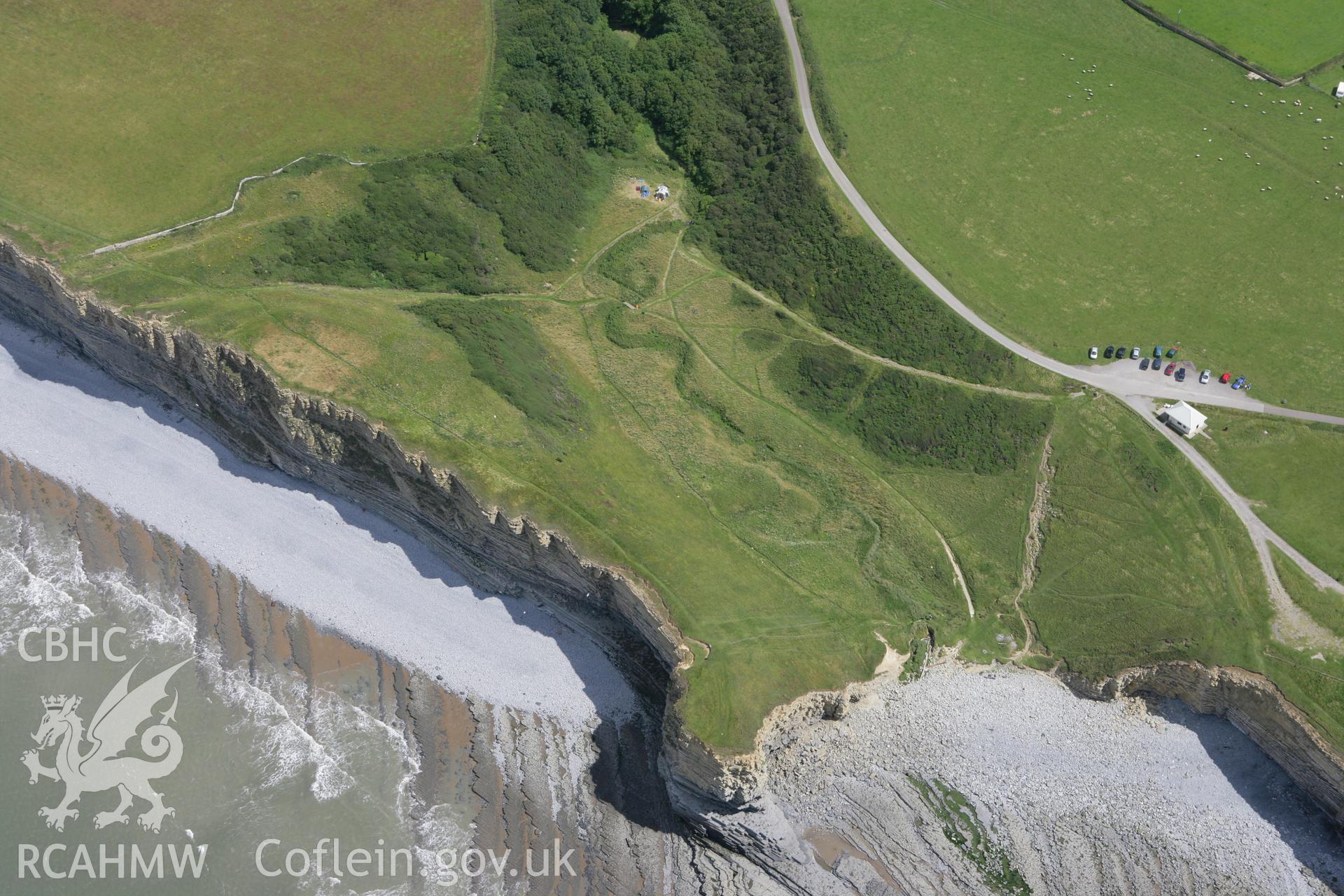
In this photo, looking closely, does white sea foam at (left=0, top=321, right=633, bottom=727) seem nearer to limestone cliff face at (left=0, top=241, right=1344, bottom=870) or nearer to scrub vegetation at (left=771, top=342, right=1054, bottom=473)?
limestone cliff face at (left=0, top=241, right=1344, bottom=870)

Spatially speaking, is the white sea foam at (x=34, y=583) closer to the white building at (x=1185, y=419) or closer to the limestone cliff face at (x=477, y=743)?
the limestone cliff face at (x=477, y=743)

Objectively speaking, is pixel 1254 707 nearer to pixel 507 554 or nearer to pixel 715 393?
pixel 715 393

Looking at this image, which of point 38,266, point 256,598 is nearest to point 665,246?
point 256,598

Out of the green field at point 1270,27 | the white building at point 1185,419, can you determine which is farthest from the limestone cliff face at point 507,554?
the green field at point 1270,27

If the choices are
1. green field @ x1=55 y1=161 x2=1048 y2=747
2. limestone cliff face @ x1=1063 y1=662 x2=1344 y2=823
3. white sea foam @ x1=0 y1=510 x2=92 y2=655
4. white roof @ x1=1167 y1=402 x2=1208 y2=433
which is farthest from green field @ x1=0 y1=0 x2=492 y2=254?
limestone cliff face @ x1=1063 y1=662 x2=1344 y2=823

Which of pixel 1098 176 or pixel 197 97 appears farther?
pixel 1098 176

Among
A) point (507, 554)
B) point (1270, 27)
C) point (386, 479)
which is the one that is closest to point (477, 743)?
point (507, 554)
